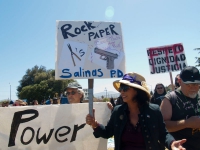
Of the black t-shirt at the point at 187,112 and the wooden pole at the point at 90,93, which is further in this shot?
the wooden pole at the point at 90,93

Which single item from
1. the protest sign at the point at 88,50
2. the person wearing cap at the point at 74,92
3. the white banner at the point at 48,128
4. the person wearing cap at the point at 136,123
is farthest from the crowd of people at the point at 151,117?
the person wearing cap at the point at 74,92

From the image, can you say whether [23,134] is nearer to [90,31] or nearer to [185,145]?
[90,31]

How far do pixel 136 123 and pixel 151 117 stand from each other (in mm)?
152

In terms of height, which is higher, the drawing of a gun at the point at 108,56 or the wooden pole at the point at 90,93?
the drawing of a gun at the point at 108,56

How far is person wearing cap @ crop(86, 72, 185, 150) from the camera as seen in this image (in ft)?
6.60

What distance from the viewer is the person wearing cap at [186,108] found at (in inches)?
88.7

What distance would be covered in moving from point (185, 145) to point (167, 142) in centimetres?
50

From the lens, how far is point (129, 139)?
2.04 meters

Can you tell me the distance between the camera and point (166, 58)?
6.02 m

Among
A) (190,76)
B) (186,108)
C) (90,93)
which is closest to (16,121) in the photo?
(90,93)

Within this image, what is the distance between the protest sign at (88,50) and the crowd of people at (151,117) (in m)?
0.60

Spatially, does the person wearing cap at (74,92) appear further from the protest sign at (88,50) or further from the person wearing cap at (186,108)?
the person wearing cap at (186,108)

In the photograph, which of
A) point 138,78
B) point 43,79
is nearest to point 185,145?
point 138,78

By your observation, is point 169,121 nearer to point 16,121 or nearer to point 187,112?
point 187,112
